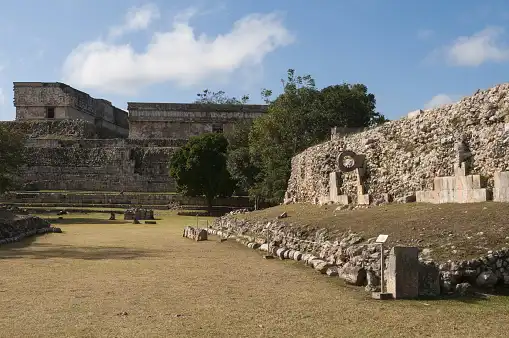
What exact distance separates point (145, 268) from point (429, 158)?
676 cm

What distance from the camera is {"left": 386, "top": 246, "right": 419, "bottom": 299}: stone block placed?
23.4 ft

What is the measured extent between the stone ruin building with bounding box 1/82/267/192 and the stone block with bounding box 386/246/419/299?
36.8m

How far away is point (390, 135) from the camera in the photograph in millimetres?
15586

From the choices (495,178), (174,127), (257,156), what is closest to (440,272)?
(495,178)

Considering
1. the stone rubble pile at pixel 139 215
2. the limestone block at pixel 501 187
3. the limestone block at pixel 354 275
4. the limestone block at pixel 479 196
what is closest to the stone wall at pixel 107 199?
the stone rubble pile at pixel 139 215

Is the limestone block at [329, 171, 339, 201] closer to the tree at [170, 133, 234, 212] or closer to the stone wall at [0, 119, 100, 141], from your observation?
the tree at [170, 133, 234, 212]

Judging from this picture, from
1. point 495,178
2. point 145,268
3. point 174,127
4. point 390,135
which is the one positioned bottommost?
point 145,268

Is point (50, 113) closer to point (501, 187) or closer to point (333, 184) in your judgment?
point (333, 184)

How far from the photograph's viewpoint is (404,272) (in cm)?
721

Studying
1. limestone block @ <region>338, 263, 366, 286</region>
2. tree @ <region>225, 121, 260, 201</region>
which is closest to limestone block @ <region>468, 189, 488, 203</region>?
limestone block @ <region>338, 263, 366, 286</region>

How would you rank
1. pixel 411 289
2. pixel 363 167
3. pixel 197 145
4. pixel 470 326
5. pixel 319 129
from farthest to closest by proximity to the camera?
pixel 197 145, pixel 319 129, pixel 363 167, pixel 411 289, pixel 470 326

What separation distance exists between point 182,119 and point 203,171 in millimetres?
15175

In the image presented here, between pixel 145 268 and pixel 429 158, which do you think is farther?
pixel 429 158

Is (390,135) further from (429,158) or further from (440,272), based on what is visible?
(440,272)
